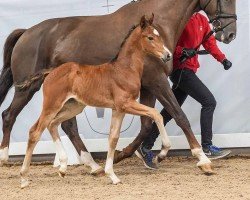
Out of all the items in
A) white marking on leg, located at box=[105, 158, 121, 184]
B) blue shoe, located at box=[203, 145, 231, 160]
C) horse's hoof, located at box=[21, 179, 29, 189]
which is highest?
white marking on leg, located at box=[105, 158, 121, 184]

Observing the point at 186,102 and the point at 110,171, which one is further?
the point at 186,102

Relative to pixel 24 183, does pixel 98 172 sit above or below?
below

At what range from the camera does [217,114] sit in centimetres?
821

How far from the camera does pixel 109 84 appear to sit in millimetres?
6422

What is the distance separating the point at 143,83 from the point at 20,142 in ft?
8.31

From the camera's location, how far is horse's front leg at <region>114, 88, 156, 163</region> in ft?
24.0

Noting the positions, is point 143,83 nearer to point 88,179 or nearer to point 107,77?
point 107,77

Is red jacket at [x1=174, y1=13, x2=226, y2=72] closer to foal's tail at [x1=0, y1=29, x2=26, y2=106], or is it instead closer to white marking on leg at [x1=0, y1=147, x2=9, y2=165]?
foal's tail at [x1=0, y1=29, x2=26, y2=106]

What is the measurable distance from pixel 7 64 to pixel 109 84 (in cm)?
210

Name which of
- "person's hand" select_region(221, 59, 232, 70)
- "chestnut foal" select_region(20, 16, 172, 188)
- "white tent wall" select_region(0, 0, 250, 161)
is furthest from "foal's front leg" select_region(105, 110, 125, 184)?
"white tent wall" select_region(0, 0, 250, 161)

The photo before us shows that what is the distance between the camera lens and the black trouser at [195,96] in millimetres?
7547

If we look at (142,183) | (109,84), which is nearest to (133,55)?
(109,84)

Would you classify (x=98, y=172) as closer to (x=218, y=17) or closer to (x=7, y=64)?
(x=7, y=64)

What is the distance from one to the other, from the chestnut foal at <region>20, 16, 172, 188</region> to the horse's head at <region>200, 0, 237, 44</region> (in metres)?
1.05
